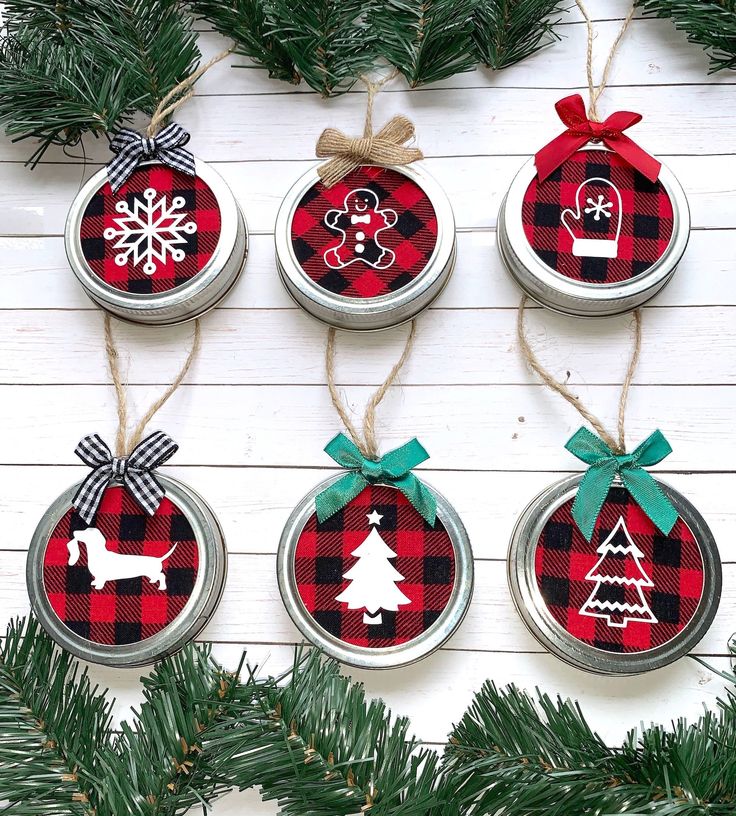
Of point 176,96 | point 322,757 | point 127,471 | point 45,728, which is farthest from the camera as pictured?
point 176,96

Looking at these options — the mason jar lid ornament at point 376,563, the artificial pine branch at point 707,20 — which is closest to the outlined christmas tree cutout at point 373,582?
the mason jar lid ornament at point 376,563

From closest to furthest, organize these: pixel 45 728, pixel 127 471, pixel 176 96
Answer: pixel 45 728 → pixel 127 471 → pixel 176 96

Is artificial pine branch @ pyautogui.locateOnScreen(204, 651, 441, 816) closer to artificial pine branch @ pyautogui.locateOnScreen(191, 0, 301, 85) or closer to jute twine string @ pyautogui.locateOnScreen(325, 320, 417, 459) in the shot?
jute twine string @ pyautogui.locateOnScreen(325, 320, 417, 459)

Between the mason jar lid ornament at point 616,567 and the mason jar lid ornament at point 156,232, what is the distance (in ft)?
2.03

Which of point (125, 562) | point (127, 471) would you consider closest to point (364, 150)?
point (127, 471)

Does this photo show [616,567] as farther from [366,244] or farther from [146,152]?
[146,152]

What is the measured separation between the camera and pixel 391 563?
1041 mm

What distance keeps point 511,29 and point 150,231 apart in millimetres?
653

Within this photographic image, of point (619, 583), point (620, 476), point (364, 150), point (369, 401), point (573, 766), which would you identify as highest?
point (364, 150)

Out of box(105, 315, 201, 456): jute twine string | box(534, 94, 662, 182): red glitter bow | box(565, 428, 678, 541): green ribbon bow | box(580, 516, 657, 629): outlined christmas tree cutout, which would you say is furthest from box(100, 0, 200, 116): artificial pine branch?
box(580, 516, 657, 629): outlined christmas tree cutout

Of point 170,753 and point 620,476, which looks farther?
point 620,476

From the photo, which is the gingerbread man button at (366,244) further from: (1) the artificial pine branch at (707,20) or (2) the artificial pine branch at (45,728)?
(2) the artificial pine branch at (45,728)

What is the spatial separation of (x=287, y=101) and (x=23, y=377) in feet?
2.08

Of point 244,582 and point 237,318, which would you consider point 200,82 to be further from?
point 244,582
